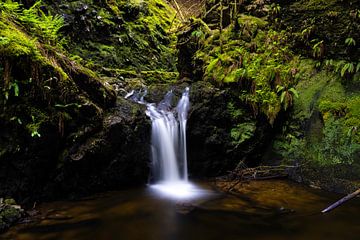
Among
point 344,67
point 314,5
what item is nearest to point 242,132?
point 344,67

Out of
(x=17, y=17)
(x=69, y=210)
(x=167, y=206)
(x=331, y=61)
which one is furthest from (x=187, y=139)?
(x=17, y=17)

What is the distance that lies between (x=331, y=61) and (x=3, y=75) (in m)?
6.39

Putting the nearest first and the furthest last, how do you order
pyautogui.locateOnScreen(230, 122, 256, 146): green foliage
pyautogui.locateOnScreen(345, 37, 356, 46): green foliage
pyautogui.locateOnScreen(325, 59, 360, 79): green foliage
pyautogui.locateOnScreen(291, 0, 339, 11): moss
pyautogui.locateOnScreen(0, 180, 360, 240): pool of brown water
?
pyautogui.locateOnScreen(0, 180, 360, 240): pool of brown water, pyautogui.locateOnScreen(325, 59, 360, 79): green foliage, pyautogui.locateOnScreen(345, 37, 356, 46): green foliage, pyautogui.locateOnScreen(230, 122, 256, 146): green foliage, pyautogui.locateOnScreen(291, 0, 339, 11): moss

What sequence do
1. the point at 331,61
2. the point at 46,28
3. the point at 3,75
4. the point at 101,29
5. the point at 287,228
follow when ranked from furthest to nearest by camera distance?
the point at 101,29
the point at 331,61
the point at 46,28
the point at 3,75
the point at 287,228

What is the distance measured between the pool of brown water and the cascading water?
83 cm

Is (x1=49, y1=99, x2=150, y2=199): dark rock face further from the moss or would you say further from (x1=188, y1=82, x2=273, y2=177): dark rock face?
the moss

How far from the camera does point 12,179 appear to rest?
4680mm

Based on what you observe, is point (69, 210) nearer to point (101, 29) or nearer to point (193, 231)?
point (193, 231)


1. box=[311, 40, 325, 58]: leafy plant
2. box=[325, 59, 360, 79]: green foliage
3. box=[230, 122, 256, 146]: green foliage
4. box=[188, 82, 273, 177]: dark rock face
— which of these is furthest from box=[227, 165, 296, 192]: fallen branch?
Answer: box=[311, 40, 325, 58]: leafy plant

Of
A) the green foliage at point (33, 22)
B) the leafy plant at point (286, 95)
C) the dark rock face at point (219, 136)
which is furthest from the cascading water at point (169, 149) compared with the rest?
the green foliage at point (33, 22)

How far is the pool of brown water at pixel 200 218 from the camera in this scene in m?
3.87

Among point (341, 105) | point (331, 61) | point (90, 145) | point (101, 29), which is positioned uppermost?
point (101, 29)

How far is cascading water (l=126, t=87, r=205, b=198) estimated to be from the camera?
260 inches

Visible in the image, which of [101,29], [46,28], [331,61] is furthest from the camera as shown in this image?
[101,29]
